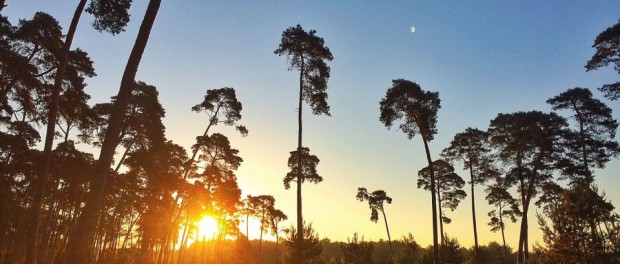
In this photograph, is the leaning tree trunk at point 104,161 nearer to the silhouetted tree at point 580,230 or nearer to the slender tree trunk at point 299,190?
the slender tree trunk at point 299,190

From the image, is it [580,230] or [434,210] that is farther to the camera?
[434,210]

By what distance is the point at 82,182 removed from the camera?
30.8 meters

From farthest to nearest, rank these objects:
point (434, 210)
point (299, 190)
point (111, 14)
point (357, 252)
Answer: point (357, 252) → point (434, 210) → point (299, 190) → point (111, 14)

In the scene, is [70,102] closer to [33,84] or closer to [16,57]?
[33,84]

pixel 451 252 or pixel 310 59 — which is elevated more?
pixel 310 59

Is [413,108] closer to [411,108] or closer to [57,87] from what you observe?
[411,108]

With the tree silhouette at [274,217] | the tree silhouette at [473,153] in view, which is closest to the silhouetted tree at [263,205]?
the tree silhouette at [274,217]

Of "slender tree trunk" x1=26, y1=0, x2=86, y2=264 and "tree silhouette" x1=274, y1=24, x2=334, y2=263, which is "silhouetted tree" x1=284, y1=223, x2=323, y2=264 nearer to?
"tree silhouette" x1=274, y1=24, x2=334, y2=263

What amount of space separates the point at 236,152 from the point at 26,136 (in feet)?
51.0

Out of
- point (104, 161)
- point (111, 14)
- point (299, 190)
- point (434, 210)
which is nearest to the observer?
point (104, 161)

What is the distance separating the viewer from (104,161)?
8.19m

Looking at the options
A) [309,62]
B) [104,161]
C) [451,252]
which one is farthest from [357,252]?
[104,161]

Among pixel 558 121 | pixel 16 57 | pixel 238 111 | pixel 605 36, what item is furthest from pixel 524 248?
pixel 16 57

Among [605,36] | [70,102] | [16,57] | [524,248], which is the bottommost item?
[524,248]
